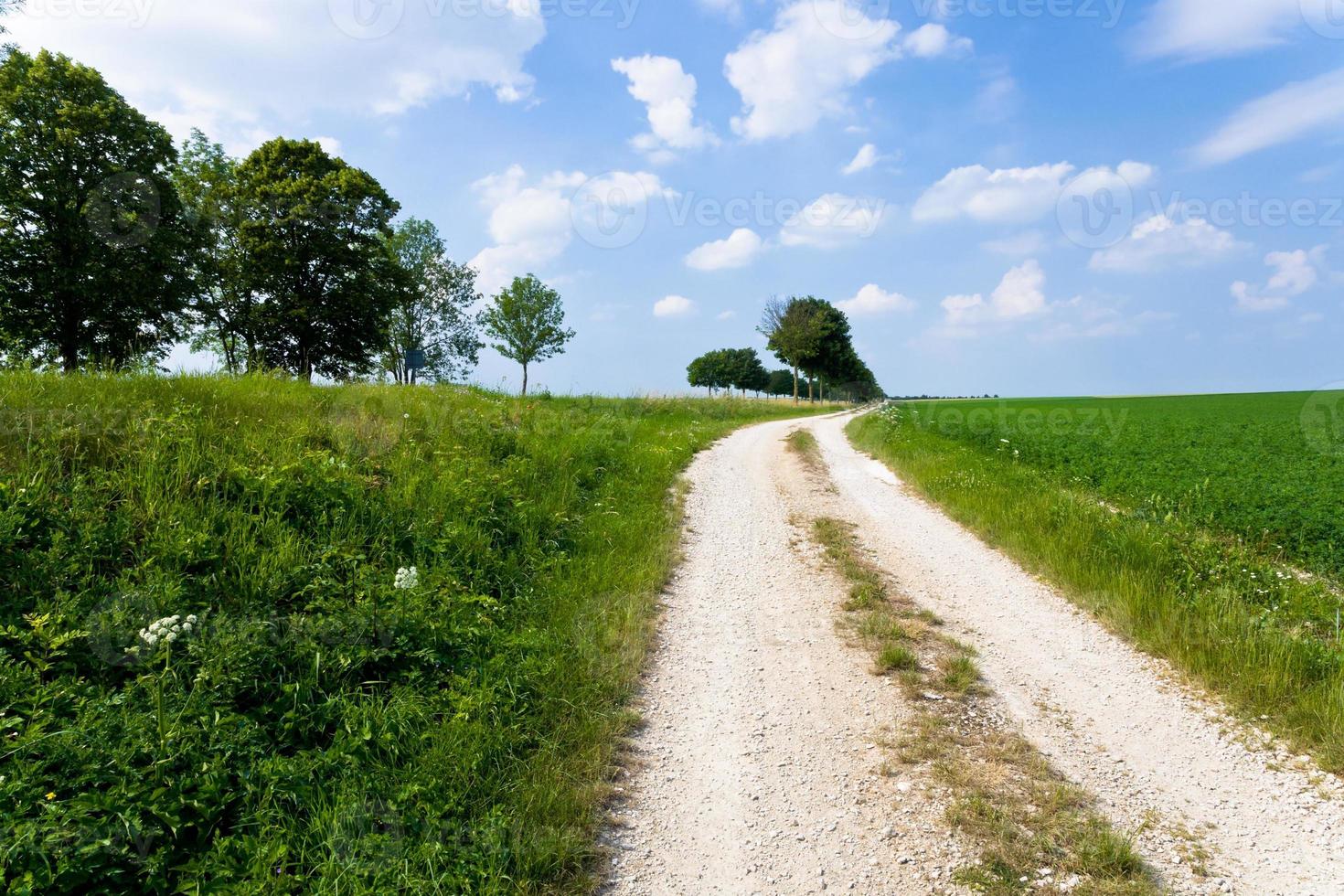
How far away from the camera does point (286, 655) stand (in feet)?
14.2

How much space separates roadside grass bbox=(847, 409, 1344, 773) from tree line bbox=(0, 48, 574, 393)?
44.7ft

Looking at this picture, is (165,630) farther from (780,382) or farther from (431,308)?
(780,382)

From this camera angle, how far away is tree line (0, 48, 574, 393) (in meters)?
19.7

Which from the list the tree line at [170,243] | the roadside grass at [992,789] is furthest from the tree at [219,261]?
the roadside grass at [992,789]

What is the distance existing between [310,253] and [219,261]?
4.17 m

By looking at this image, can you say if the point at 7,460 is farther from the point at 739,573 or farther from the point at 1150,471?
the point at 1150,471

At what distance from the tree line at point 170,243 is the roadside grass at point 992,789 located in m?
11.9

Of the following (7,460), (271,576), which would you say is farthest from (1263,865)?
(7,460)

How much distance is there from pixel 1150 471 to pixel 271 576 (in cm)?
1499

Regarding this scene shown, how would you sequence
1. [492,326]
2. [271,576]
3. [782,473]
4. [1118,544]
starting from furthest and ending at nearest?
[492,326] < [782,473] < [1118,544] < [271,576]

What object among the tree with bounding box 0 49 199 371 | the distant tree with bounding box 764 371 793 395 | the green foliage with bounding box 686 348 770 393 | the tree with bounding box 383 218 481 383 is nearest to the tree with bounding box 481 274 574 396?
the tree with bounding box 383 218 481 383

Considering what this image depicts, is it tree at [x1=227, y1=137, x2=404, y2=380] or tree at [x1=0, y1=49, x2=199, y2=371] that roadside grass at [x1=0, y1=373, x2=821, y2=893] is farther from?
tree at [x1=227, y1=137, x2=404, y2=380]

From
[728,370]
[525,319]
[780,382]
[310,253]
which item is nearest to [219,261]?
[310,253]

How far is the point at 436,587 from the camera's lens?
576 cm
